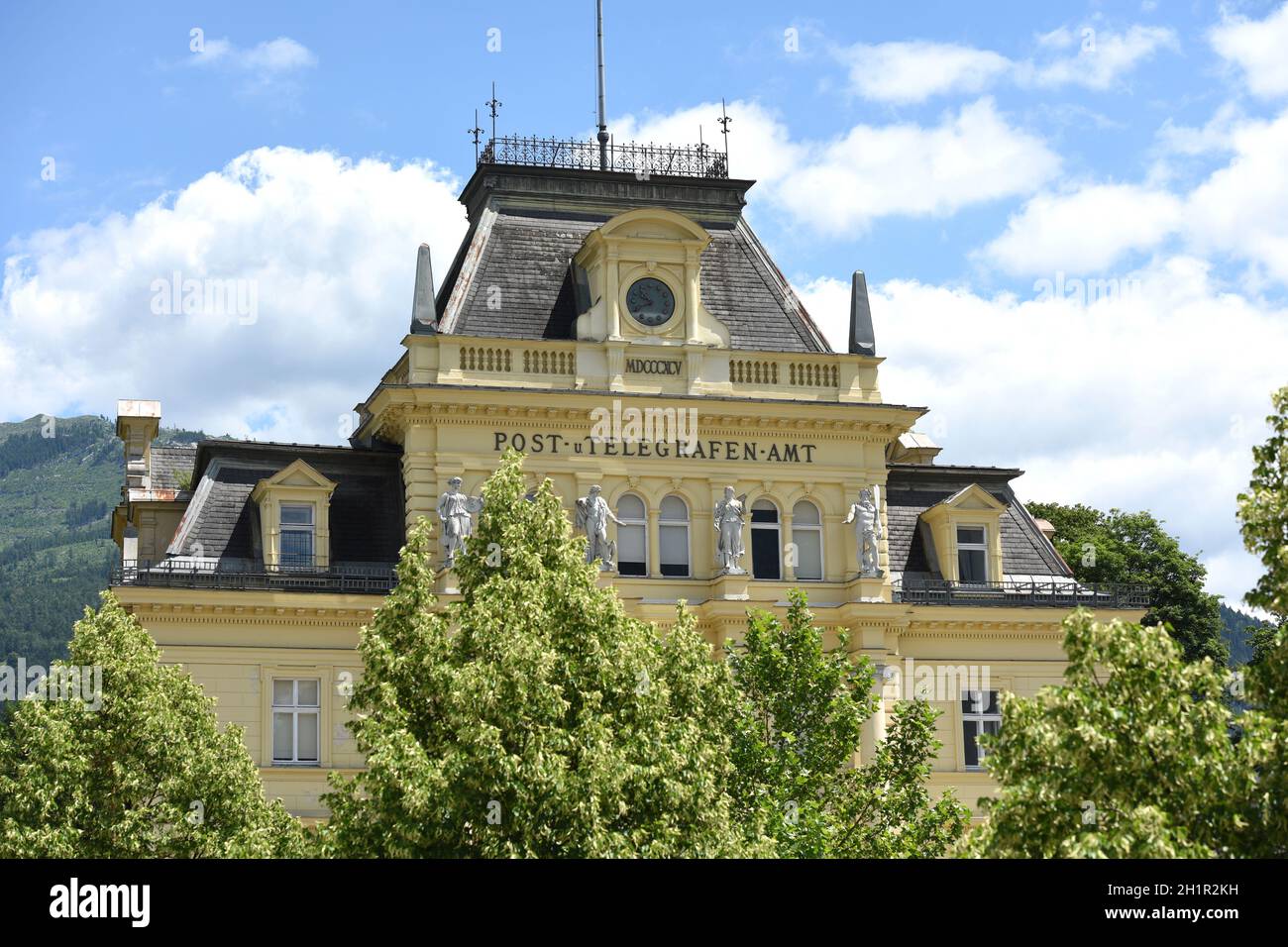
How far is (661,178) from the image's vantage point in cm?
5306

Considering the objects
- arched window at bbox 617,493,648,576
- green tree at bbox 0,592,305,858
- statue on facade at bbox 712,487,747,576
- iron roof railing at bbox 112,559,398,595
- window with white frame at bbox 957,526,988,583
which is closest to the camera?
green tree at bbox 0,592,305,858

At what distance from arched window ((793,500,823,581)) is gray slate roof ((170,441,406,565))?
10.4 meters

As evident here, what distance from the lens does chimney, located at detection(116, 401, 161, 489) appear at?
56438 millimetres

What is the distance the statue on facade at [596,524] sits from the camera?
156ft

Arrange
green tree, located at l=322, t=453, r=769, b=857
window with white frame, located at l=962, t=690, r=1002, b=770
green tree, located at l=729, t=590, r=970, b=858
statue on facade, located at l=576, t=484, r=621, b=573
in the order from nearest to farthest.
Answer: green tree, located at l=322, t=453, r=769, b=857 → green tree, located at l=729, t=590, r=970, b=858 → statue on facade, located at l=576, t=484, r=621, b=573 → window with white frame, located at l=962, t=690, r=1002, b=770

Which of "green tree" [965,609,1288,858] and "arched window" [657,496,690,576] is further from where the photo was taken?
Result: "arched window" [657,496,690,576]

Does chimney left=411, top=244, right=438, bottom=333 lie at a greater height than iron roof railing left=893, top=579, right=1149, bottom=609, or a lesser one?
greater

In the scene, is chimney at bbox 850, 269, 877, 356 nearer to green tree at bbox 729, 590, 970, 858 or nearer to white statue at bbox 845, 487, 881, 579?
white statue at bbox 845, 487, 881, 579

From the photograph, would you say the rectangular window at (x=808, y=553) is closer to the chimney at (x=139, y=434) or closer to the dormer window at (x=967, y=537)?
the dormer window at (x=967, y=537)

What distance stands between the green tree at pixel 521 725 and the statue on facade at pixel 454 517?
43.8 feet

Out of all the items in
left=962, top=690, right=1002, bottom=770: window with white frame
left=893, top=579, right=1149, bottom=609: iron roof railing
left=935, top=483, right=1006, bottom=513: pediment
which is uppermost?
left=935, top=483, right=1006, bottom=513: pediment

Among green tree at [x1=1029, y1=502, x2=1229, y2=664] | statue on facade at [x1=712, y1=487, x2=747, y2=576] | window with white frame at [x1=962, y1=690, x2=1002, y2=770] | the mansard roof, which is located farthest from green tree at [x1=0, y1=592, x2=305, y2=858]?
green tree at [x1=1029, y1=502, x2=1229, y2=664]

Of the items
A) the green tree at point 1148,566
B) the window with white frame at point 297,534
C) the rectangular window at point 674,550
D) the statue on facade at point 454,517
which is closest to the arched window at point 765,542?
the rectangular window at point 674,550
